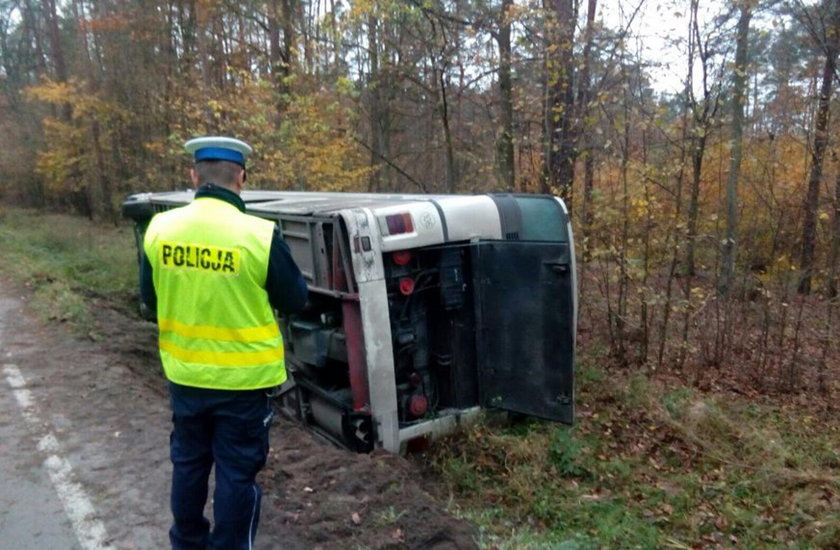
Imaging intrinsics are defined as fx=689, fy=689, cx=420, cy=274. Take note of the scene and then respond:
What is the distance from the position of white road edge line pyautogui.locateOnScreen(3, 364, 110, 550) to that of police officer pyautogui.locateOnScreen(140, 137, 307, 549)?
34.2 inches

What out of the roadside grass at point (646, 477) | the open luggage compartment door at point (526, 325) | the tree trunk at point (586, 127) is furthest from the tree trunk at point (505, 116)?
the open luggage compartment door at point (526, 325)

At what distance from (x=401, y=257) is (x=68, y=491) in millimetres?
2615

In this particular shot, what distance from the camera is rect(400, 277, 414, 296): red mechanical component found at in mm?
5125

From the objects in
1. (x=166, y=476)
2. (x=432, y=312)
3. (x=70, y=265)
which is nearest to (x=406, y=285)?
(x=432, y=312)

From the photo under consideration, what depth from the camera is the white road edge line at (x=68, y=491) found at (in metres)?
3.62

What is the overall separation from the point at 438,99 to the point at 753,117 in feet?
15.8

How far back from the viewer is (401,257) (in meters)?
5.09

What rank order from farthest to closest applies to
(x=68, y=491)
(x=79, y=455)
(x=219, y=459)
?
1. (x=79, y=455)
2. (x=68, y=491)
3. (x=219, y=459)

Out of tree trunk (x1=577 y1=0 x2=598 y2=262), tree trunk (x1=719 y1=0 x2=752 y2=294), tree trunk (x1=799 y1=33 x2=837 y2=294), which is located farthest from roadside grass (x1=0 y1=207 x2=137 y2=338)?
tree trunk (x1=799 y1=33 x2=837 y2=294)

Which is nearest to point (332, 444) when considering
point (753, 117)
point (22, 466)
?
point (22, 466)

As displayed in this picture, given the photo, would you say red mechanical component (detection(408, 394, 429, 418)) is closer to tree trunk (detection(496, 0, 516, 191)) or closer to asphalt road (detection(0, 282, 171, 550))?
asphalt road (detection(0, 282, 171, 550))

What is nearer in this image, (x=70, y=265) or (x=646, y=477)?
(x=646, y=477)

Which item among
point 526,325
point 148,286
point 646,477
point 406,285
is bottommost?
point 646,477

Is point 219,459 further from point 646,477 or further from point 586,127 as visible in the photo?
point 586,127
